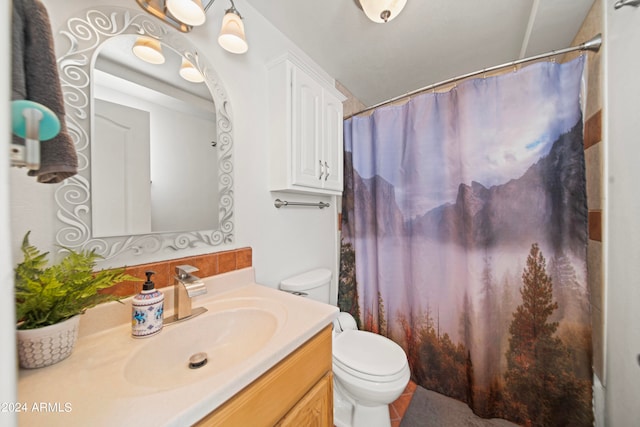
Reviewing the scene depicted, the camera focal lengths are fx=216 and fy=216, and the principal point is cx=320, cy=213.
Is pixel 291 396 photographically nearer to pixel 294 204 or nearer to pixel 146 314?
pixel 146 314

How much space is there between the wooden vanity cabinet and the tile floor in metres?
0.71

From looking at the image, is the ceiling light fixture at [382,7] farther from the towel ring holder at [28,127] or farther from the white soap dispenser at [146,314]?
the white soap dispenser at [146,314]

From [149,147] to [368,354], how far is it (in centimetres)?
141

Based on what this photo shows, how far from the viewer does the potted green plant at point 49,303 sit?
1.62 feet

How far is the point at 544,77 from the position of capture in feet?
3.58

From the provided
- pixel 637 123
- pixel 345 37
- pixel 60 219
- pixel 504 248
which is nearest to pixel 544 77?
pixel 637 123

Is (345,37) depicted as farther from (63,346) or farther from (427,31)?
(63,346)

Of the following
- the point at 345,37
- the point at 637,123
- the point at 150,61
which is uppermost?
the point at 345,37

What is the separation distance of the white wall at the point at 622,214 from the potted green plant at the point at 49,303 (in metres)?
1.71

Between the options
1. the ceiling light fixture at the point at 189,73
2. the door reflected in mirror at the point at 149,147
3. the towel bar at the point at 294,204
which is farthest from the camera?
the towel bar at the point at 294,204

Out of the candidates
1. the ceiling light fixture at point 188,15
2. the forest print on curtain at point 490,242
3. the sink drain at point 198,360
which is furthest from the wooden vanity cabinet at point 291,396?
the ceiling light fixture at point 188,15

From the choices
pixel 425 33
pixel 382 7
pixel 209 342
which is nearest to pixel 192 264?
pixel 209 342

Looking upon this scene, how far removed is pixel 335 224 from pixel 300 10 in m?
1.37

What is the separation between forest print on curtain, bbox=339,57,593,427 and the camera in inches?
42.3
